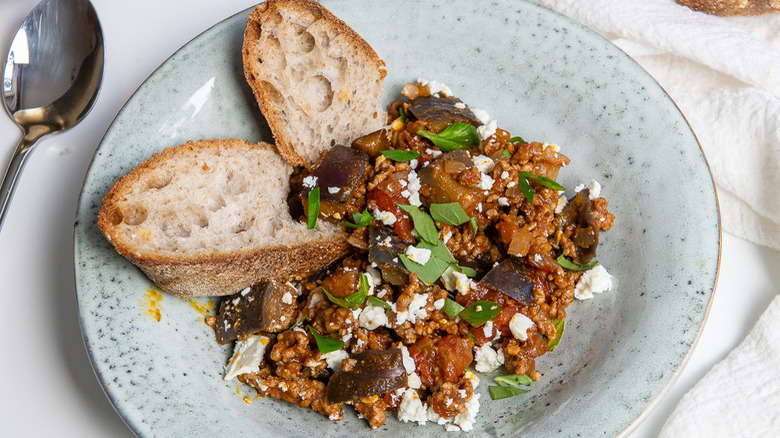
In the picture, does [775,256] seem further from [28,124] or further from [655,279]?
[28,124]

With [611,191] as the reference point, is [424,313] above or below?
below

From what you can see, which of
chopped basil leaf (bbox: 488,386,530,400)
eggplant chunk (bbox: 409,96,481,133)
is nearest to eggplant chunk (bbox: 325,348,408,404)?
chopped basil leaf (bbox: 488,386,530,400)

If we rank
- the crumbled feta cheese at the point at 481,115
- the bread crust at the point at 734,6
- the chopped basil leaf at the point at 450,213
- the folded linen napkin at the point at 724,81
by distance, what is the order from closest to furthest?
the chopped basil leaf at the point at 450,213
the crumbled feta cheese at the point at 481,115
the folded linen napkin at the point at 724,81
the bread crust at the point at 734,6

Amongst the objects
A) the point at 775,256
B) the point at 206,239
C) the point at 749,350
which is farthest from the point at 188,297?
the point at 775,256

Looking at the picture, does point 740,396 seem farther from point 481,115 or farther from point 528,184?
point 481,115

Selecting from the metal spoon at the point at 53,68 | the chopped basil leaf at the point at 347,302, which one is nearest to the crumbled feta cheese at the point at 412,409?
the chopped basil leaf at the point at 347,302

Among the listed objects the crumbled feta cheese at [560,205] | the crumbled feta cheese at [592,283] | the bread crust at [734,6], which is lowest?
the crumbled feta cheese at [592,283]

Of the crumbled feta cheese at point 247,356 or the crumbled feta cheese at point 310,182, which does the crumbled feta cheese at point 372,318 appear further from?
the crumbled feta cheese at point 310,182
